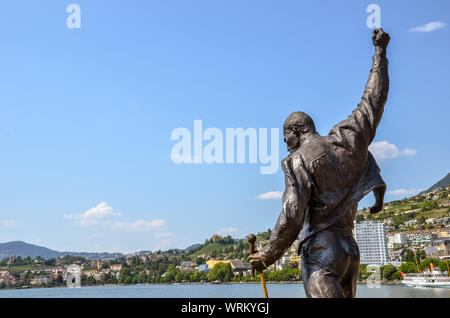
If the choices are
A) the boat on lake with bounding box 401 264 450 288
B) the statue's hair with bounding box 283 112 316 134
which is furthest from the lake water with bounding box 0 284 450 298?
the statue's hair with bounding box 283 112 316 134

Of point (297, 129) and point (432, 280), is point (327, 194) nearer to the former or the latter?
point (297, 129)

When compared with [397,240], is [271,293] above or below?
below

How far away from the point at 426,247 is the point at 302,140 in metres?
145

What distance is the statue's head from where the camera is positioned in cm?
566

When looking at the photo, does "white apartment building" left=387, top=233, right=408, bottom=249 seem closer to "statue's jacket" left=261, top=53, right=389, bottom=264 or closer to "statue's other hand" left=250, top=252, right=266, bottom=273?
"statue's jacket" left=261, top=53, right=389, bottom=264

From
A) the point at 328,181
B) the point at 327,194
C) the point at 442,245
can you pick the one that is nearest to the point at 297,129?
the point at 328,181

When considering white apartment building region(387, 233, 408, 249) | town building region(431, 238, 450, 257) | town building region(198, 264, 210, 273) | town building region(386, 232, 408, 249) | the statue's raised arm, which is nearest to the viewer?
the statue's raised arm

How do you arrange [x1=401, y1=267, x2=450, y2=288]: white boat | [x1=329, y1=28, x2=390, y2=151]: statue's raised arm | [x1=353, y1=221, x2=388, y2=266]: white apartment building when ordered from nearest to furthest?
[x1=329, y1=28, x2=390, y2=151]: statue's raised arm, [x1=401, y1=267, x2=450, y2=288]: white boat, [x1=353, y1=221, x2=388, y2=266]: white apartment building

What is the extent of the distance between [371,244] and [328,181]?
132 m

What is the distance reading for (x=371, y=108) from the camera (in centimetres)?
561

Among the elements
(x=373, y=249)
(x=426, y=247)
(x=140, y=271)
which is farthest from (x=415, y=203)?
(x=140, y=271)

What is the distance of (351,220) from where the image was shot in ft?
17.8

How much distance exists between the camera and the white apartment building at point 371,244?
127m
